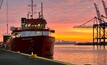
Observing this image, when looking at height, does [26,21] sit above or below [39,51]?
above

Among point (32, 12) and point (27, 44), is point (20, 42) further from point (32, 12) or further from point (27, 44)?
point (32, 12)

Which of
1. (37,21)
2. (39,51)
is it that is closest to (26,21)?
(37,21)

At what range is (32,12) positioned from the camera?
8756cm

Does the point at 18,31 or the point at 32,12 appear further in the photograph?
the point at 32,12

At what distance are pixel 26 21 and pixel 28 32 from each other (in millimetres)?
3174

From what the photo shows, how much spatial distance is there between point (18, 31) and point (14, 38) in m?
2.93

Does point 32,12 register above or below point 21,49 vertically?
above

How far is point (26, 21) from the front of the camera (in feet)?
264

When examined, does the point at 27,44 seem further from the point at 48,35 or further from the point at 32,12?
the point at 32,12

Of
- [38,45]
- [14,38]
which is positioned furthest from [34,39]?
[14,38]

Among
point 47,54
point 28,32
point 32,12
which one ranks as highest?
point 32,12

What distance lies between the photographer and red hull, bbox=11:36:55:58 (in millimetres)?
78975

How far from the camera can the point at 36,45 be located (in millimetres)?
80312

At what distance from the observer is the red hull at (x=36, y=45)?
7897cm
